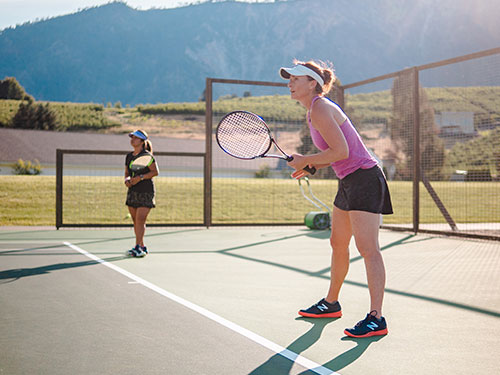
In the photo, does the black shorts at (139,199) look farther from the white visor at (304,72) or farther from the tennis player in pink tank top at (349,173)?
the white visor at (304,72)

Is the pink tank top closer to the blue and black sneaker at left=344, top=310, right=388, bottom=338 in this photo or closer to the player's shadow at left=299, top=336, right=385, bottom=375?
the blue and black sneaker at left=344, top=310, right=388, bottom=338

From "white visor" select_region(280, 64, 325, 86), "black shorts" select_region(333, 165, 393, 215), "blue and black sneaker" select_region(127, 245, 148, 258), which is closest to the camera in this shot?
"black shorts" select_region(333, 165, 393, 215)

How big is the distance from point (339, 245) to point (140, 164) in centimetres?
465

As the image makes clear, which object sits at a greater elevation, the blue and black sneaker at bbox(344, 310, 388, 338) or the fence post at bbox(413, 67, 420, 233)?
the fence post at bbox(413, 67, 420, 233)

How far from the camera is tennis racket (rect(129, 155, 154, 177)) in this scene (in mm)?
8688

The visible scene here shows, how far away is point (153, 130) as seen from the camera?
86.9 metres

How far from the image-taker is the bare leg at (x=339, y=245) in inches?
186

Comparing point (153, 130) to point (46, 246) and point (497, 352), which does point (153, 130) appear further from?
point (497, 352)

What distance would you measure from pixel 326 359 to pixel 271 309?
4.97ft

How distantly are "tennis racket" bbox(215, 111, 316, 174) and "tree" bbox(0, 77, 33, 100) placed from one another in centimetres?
9821

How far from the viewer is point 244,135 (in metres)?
5.35

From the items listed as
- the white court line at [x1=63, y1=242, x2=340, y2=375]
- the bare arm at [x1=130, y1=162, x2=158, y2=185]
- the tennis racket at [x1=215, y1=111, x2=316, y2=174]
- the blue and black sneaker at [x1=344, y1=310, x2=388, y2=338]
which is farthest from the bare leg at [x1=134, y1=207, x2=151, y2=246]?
the blue and black sneaker at [x1=344, y1=310, x2=388, y2=338]

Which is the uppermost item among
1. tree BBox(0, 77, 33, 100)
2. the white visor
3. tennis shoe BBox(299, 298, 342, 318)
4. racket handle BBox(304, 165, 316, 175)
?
tree BBox(0, 77, 33, 100)

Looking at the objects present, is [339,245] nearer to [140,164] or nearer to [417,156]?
[140,164]
